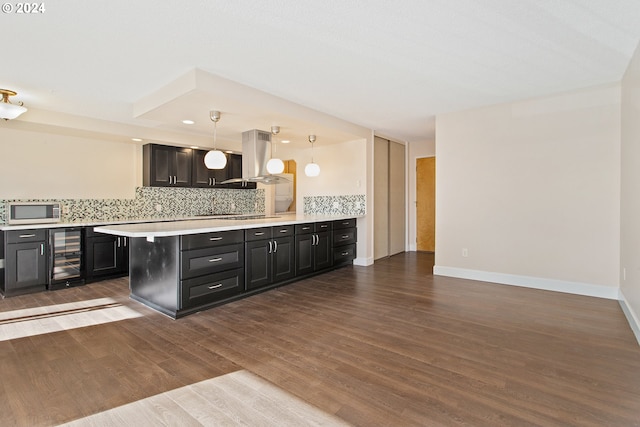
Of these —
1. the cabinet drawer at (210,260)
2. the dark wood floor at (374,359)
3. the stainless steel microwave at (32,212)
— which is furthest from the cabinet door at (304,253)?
the stainless steel microwave at (32,212)

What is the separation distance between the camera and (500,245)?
4301mm

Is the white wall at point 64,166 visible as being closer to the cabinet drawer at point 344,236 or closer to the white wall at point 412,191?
the cabinet drawer at point 344,236

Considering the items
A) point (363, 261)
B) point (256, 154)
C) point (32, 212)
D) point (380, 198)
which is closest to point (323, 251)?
point (363, 261)

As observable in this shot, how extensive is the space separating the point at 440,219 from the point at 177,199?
4.66 meters

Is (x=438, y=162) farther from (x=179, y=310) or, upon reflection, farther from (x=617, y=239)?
(x=179, y=310)

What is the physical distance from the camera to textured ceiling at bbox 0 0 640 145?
84.6 inches

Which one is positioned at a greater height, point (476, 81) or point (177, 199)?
point (476, 81)

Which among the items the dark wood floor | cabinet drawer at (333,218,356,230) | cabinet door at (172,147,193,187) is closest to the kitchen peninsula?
the dark wood floor

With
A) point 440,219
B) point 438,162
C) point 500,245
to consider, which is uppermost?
point 438,162

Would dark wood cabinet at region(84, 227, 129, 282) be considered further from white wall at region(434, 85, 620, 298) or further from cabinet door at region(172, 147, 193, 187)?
white wall at region(434, 85, 620, 298)

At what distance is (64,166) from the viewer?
4805 mm

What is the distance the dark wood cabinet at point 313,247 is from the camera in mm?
4461

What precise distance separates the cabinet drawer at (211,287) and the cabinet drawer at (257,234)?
0.38 m

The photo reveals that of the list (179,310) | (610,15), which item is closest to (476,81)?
(610,15)
